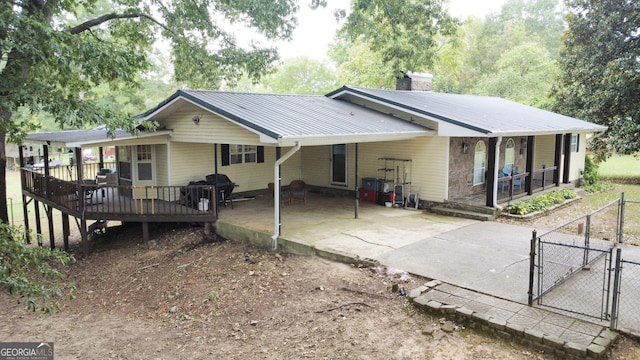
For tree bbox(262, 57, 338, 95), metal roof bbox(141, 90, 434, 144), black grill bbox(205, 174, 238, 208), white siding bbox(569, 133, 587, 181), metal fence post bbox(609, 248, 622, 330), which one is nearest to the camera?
metal fence post bbox(609, 248, 622, 330)

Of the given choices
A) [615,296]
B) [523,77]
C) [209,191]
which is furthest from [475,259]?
[523,77]

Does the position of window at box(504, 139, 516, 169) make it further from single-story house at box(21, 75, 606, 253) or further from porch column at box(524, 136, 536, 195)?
porch column at box(524, 136, 536, 195)

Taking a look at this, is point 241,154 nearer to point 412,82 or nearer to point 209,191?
point 209,191

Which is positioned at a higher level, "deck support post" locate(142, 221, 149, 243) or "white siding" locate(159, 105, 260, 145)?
"white siding" locate(159, 105, 260, 145)

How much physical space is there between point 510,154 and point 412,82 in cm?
471

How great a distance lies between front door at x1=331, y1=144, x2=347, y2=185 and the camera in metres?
15.1

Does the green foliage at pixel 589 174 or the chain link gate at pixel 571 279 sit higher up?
the green foliage at pixel 589 174

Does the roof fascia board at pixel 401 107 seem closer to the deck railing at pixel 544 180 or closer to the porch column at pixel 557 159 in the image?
the deck railing at pixel 544 180

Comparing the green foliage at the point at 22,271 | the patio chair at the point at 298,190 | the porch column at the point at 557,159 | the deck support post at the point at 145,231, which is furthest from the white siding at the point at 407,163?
the green foliage at the point at 22,271

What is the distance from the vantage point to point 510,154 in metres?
15.9

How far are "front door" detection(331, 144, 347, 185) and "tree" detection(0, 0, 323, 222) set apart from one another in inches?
173

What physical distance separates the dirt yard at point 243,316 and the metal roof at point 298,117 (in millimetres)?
2749

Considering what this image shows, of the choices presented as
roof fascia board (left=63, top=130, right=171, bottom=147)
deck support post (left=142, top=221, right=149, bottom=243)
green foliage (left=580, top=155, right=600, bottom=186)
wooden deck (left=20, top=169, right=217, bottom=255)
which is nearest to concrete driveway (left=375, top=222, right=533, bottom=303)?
wooden deck (left=20, top=169, right=217, bottom=255)

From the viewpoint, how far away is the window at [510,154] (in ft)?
51.5
